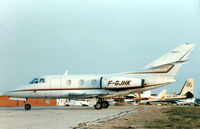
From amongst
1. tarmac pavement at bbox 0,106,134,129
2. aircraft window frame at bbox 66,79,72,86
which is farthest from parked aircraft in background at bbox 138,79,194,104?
tarmac pavement at bbox 0,106,134,129

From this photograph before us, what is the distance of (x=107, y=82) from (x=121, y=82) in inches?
45.6

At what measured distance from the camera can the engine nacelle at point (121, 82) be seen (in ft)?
74.9

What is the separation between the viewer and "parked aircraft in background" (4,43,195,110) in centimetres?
2284

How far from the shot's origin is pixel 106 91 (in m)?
23.9

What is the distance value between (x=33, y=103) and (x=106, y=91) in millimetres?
28566

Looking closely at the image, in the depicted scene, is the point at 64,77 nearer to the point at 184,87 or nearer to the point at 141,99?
the point at 141,99

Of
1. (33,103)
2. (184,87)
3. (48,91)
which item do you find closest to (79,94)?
(48,91)

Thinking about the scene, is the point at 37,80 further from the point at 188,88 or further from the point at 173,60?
the point at 188,88

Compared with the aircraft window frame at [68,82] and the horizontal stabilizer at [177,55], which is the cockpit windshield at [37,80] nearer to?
the aircraft window frame at [68,82]

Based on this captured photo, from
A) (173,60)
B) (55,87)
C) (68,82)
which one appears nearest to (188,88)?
(173,60)

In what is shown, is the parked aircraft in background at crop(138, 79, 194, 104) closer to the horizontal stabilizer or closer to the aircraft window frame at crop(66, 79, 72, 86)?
the aircraft window frame at crop(66, 79, 72, 86)

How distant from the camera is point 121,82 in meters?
23.2

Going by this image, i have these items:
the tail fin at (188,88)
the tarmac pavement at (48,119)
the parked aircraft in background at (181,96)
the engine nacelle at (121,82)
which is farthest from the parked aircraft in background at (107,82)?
the tail fin at (188,88)

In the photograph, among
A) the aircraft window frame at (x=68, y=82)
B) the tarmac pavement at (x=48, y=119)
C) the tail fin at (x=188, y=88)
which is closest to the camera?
the tarmac pavement at (x=48, y=119)
